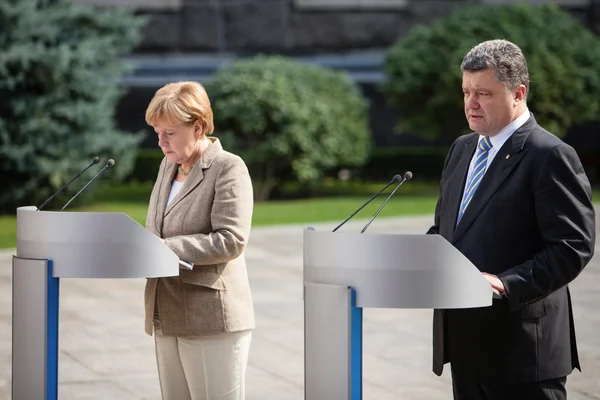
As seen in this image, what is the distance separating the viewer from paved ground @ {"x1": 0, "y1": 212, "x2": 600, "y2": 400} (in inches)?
280

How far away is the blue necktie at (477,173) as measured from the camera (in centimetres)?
397

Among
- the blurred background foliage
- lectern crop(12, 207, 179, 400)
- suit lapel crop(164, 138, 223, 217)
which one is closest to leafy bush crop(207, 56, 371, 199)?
the blurred background foliage

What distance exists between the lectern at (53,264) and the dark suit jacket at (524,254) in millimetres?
1076

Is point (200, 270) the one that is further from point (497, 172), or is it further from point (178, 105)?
point (497, 172)

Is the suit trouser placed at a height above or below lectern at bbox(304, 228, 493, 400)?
below

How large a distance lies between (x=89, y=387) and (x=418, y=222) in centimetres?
1009

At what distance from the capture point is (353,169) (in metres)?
26.9

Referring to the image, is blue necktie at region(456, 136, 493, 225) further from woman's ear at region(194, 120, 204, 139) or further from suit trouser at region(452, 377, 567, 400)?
woman's ear at region(194, 120, 204, 139)

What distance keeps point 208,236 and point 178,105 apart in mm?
518

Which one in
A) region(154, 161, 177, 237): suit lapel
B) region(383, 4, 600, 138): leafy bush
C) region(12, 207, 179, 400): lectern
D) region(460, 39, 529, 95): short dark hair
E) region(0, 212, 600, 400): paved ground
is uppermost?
region(383, 4, 600, 138): leafy bush

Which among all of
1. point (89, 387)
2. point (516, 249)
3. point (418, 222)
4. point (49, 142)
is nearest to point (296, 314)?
point (89, 387)

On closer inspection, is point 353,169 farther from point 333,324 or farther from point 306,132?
point 333,324

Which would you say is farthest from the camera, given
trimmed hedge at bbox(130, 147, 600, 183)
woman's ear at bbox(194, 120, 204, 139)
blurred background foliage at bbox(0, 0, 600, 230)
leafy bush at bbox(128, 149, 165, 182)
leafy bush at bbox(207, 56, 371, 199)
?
trimmed hedge at bbox(130, 147, 600, 183)

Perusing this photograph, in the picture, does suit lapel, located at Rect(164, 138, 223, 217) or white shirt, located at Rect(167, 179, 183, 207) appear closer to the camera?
suit lapel, located at Rect(164, 138, 223, 217)
